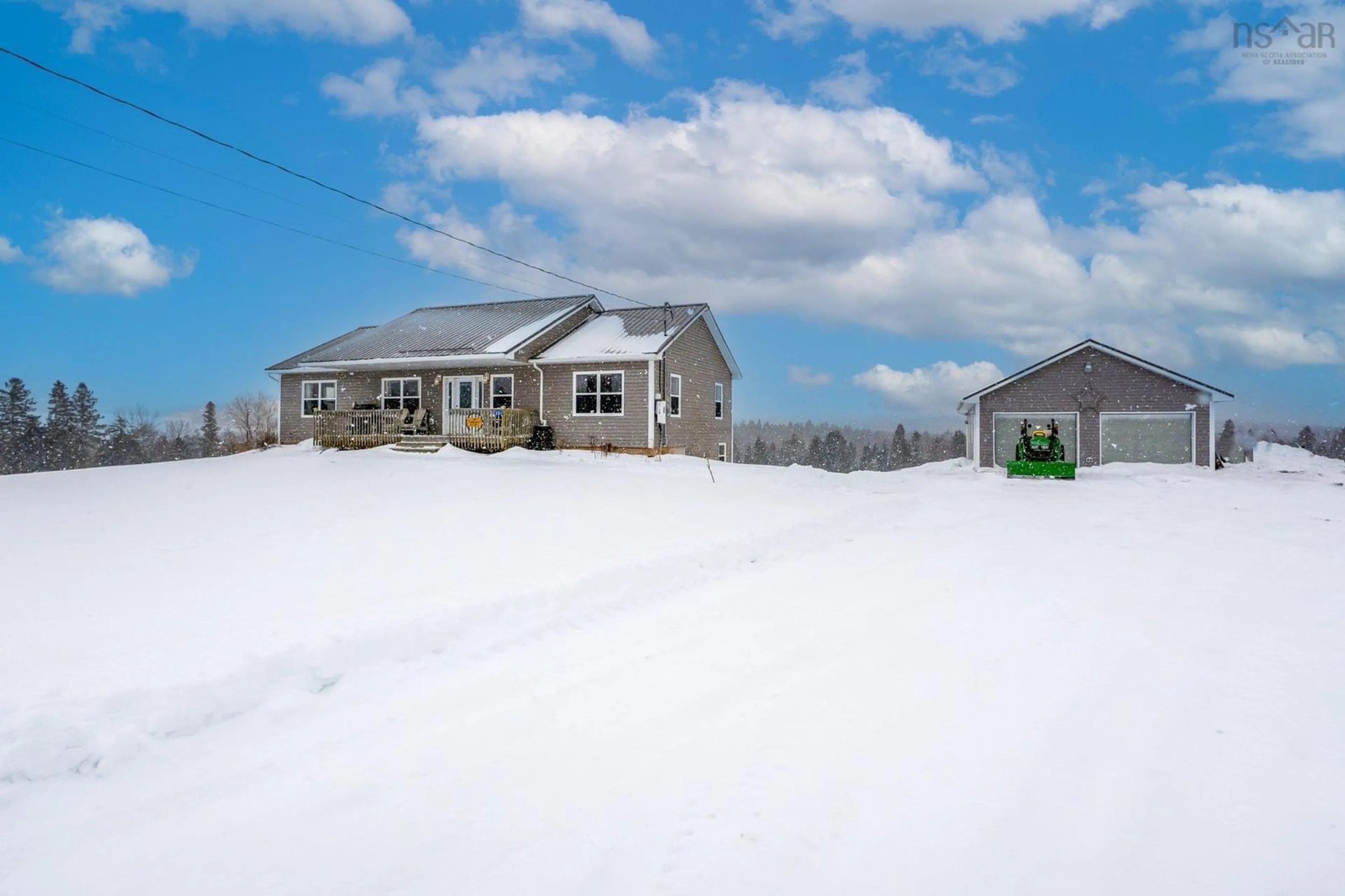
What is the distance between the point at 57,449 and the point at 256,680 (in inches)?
2372

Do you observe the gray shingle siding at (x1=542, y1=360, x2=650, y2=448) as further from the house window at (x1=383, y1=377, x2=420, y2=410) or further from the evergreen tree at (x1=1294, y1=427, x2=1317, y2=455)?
the evergreen tree at (x1=1294, y1=427, x2=1317, y2=455)

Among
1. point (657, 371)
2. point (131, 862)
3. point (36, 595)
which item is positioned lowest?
point (131, 862)

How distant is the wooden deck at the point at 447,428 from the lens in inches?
930

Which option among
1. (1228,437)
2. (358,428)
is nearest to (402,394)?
(358,428)

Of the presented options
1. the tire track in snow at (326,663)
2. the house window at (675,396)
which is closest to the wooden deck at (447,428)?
the house window at (675,396)

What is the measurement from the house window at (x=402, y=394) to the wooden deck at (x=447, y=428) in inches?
46.1

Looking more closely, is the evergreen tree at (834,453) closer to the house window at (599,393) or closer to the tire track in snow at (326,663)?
the house window at (599,393)

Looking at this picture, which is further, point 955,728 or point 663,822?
point 955,728

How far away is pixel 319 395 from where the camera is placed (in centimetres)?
2856

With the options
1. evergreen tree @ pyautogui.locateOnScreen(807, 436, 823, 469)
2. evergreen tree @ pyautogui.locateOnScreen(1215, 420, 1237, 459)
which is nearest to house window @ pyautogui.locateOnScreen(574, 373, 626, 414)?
evergreen tree @ pyautogui.locateOnScreen(807, 436, 823, 469)

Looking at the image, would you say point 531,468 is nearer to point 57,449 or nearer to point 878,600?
point 878,600

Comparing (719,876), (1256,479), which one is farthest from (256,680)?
(1256,479)

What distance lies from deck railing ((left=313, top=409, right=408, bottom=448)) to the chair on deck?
15 cm

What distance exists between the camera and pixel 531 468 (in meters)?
17.9
